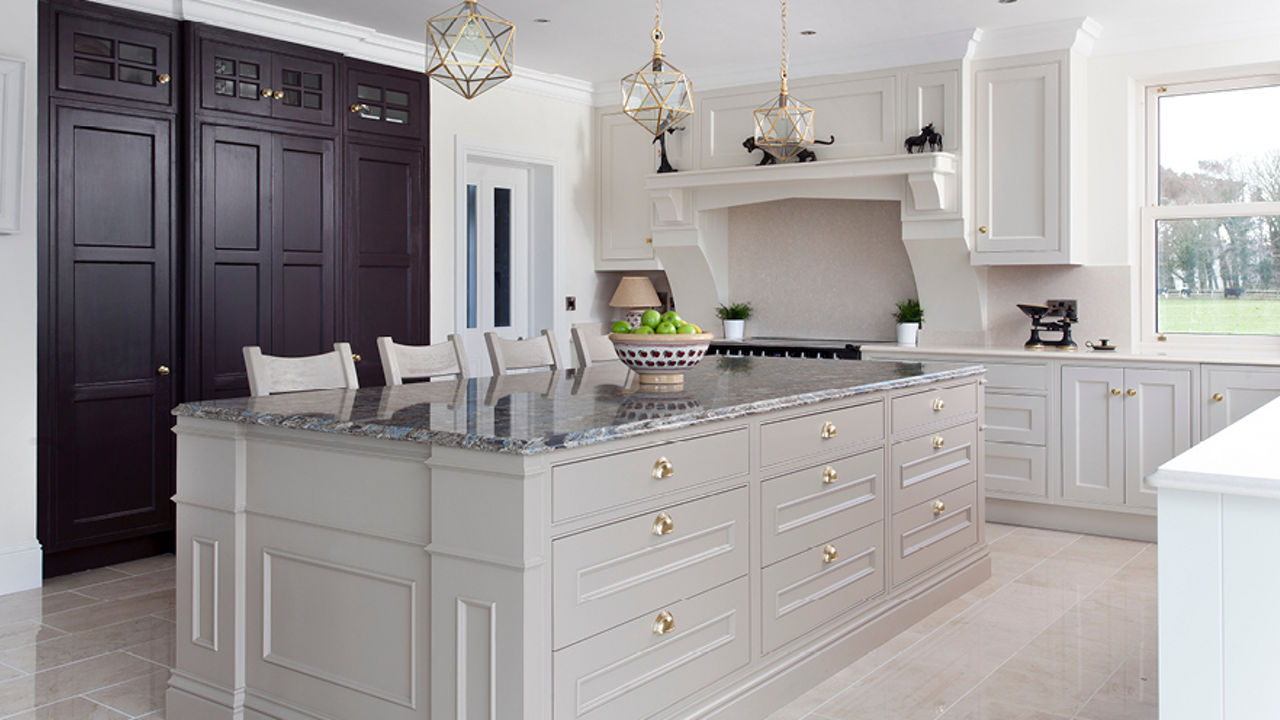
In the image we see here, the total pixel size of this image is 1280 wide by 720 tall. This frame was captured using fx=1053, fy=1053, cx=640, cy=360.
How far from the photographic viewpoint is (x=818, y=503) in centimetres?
315

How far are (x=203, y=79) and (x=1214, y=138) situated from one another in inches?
190

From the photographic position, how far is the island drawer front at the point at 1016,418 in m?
5.17

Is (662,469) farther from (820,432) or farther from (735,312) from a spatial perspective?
(735,312)

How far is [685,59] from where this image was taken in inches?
236

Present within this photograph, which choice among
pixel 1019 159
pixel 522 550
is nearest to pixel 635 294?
pixel 1019 159

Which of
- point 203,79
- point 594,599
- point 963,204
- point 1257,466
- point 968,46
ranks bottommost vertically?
point 594,599

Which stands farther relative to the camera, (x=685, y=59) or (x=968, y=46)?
(x=685, y=59)

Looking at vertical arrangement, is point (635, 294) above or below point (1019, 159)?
below

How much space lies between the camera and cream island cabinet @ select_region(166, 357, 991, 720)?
2186 millimetres

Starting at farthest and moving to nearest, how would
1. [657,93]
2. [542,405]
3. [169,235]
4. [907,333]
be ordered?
[907,333] < [169,235] < [657,93] < [542,405]

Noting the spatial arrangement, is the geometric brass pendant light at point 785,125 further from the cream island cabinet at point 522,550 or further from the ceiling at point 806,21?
the cream island cabinet at point 522,550

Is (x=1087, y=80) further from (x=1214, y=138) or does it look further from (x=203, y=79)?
(x=203, y=79)

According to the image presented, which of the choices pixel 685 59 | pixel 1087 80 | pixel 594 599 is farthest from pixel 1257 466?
pixel 685 59

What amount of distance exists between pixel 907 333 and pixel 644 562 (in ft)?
12.3
